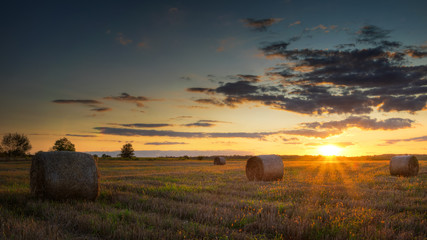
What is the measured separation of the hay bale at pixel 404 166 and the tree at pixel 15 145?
7995 cm

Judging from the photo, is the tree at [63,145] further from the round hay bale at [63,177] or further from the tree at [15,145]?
the round hay bale at [63,177]

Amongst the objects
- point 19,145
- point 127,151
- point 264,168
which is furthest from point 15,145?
point 264,168

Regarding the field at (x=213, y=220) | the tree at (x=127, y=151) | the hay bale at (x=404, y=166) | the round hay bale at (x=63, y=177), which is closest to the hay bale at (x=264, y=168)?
the field at (x=213, y=220)

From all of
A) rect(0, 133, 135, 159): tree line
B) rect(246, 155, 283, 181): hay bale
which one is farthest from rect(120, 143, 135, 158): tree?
rect(246, 155, 283, 181): hay bale

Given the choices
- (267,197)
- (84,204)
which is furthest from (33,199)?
(267,197)

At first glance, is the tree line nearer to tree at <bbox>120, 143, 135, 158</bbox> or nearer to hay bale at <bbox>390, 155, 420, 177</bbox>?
tree at <bbox>120, 143, 135, 158</bbox>

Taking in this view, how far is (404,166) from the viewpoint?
20859mm

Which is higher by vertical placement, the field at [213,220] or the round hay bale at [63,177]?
the round hay bale at [63,177]

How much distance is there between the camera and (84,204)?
29.9 ft

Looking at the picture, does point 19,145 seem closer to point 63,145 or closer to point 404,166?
point 63,145

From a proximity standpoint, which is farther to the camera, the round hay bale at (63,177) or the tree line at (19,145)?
the tree line at (19,145)

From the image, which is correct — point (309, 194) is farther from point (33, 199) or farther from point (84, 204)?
point (33, 199)

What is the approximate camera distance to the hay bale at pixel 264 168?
1756 cm

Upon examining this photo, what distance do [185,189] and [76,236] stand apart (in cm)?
631
